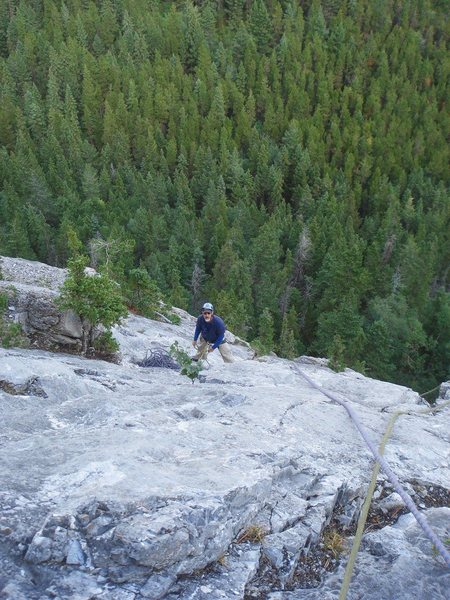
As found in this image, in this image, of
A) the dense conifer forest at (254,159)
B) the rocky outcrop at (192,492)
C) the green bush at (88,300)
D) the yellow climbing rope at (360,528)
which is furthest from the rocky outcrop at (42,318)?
the yellow climbing rope at (360,528)

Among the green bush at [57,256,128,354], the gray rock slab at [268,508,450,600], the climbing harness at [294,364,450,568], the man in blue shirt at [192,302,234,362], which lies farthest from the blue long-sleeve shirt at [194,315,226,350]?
the gray rock slab at [268,508,450,600]

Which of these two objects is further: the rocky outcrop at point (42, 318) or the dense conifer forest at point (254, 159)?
the dense conifer forest at point (254, 159)

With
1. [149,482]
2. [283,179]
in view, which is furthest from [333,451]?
[283,179]

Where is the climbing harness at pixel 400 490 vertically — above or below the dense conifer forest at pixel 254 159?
above

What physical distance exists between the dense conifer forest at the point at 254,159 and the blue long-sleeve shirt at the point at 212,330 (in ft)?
23.4

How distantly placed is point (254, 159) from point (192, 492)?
223 feet

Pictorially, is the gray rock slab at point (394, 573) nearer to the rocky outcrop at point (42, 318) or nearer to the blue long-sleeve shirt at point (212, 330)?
the blue long-sleeve shirt at point (212, 330)

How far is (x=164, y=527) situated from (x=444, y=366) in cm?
4638

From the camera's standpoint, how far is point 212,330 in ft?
36.6

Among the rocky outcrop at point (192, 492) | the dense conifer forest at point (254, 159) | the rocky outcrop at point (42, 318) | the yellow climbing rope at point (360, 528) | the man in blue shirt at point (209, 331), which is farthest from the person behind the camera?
the dense conifer forest at point (254, 159)

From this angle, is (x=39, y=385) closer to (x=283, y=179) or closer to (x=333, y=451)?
(x=333, y=451)

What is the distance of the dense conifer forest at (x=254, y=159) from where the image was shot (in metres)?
47.4

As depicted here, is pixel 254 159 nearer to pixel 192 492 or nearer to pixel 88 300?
pixel 88 300

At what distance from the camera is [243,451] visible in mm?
6371
